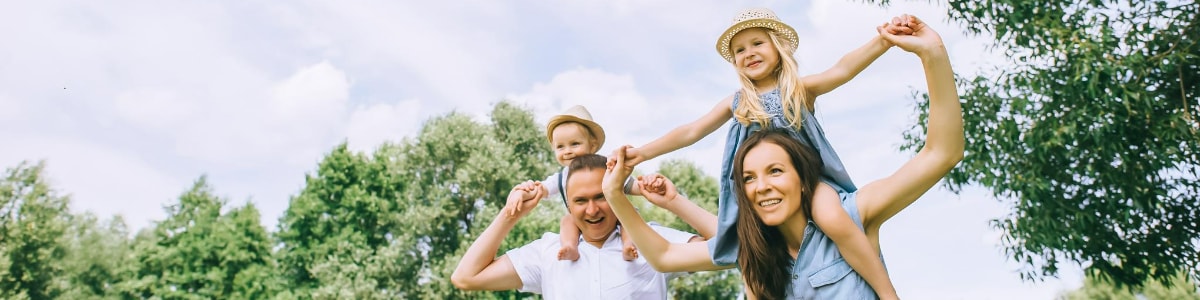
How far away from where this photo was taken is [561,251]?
389cm

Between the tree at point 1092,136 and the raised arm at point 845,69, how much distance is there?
22.1ft

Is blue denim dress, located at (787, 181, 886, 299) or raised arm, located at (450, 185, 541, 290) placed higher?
raised arm, located at (450, 185, 541, 290)

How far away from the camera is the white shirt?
374cm

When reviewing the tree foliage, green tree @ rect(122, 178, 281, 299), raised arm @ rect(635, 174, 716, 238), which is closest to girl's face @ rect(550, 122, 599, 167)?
raised arm @ rect(635, 174, 716, 238)

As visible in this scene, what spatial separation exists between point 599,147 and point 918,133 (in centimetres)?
798

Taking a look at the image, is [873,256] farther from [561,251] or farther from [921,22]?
[561,251]

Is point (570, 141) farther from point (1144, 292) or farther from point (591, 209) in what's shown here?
point (1144, 292)

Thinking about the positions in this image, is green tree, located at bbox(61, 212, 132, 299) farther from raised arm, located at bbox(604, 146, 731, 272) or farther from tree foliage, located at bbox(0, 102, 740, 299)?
raised arm, located at bbox(604, 146, 731, 272)

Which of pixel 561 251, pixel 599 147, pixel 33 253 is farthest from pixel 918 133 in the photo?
pixel 33 253

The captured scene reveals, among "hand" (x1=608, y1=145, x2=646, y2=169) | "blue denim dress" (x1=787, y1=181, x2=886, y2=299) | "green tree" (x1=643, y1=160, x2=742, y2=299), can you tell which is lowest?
"blue denim dress" (x1=787, y1=181, x2=886, y2=299)

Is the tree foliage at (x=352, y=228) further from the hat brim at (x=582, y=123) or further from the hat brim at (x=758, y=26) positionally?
the hat brim at (x=758, y=26)

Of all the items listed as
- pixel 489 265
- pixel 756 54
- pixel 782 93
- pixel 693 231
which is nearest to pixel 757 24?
pixel 756 54

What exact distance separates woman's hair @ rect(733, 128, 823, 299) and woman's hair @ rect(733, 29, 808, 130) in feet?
1.30

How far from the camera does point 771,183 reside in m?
2.62
